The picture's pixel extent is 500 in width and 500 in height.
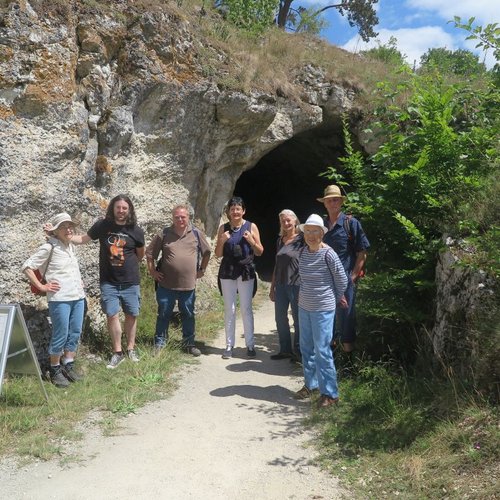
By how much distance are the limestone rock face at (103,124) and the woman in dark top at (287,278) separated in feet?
7.30

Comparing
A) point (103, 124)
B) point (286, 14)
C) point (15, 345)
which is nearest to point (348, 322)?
point (15, 345)

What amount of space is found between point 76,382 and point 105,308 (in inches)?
31.5

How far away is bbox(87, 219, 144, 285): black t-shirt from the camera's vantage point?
5.62 m

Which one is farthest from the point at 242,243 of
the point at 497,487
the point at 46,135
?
the point at 497,487

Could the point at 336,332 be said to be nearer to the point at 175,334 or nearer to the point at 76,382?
the point at 175,334

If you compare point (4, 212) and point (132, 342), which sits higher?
point (4, 212)

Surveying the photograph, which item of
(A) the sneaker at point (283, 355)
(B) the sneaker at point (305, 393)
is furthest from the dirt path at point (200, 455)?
(A) the sneaker at point (283, 355)

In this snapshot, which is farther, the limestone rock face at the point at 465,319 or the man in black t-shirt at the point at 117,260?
the man in black t-shirt at the point at 117,260

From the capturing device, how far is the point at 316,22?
14422 millimetres

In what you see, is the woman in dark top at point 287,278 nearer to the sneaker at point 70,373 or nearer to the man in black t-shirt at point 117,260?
the man in black t-shirt at point 117,260

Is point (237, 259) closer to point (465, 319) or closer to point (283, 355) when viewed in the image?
point (283, 355)

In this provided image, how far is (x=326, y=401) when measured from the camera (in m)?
4.74

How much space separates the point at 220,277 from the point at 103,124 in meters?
2.50

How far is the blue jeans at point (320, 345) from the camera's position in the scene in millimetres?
4617
